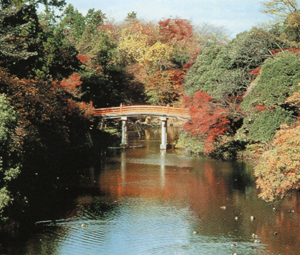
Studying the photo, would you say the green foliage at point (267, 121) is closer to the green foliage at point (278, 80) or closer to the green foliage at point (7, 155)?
the green foliage at point (278, 80)

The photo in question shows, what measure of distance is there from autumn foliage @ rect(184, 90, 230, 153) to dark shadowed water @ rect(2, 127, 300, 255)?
18.5 feet

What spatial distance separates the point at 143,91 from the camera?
46.9m

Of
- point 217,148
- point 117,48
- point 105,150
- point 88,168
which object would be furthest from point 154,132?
point 88,168

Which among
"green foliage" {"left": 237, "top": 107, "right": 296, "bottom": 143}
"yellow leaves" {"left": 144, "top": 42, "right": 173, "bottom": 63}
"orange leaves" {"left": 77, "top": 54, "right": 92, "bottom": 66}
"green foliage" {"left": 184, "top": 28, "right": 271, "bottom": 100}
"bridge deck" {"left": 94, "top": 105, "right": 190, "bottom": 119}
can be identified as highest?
"yellow leaves" {"left": 144, "top": 42, "right": 173, "bottom": 63}

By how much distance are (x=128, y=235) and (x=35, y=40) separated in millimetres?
17333

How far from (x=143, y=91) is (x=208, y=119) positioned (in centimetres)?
1693

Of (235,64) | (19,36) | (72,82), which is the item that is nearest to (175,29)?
(235,64)

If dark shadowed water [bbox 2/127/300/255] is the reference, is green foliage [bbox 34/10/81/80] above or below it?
above

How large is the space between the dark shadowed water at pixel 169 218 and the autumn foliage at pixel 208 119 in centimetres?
564

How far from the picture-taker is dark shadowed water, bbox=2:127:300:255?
14.2 meters

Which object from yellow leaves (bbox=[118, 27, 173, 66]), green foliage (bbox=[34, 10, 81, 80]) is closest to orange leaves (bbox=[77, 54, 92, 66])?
green foliage (bbox=[34, 10, 81, 80])

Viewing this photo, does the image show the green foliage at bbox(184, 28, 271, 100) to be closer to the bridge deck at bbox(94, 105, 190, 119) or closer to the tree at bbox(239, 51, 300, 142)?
the bridge deck at bbox(94, 105, 190, 119)

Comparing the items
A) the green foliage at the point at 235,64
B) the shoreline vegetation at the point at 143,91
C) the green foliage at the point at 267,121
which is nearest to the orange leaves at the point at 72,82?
the shoreline vegetation at the point at 143,91

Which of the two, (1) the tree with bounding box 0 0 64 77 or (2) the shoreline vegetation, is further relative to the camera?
(1) the tree with bounding box 0 0 64 77
